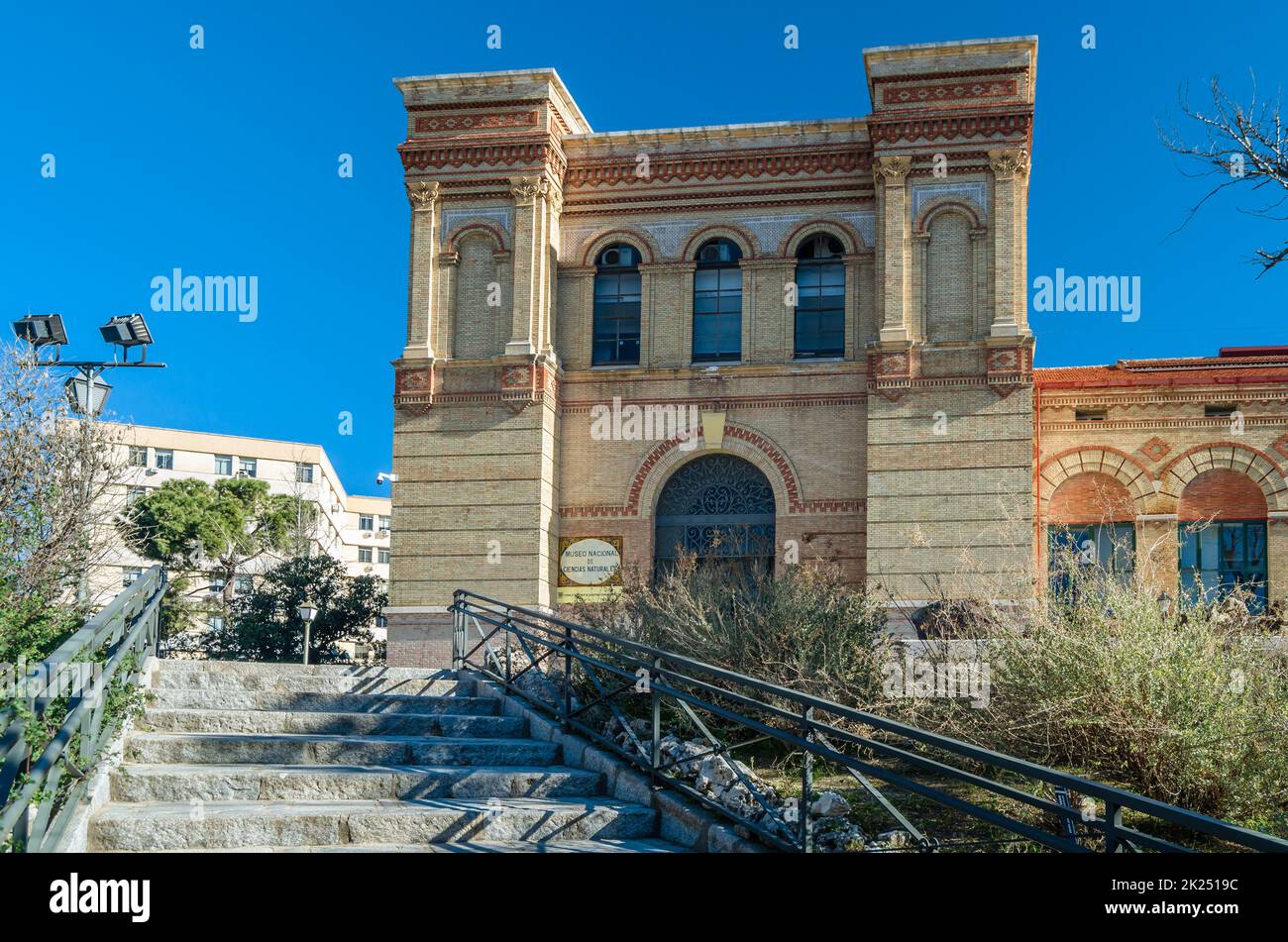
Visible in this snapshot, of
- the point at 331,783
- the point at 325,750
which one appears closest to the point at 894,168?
the point at 325,750

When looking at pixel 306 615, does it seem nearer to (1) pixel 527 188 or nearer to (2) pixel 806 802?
(1) pixel 527 188

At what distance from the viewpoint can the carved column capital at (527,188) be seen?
23.8 metres

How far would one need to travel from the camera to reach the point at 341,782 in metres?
9.15

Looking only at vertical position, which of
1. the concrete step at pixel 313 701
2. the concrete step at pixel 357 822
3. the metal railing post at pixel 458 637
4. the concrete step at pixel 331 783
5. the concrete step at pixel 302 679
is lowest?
the concrete step at pixel 357 822

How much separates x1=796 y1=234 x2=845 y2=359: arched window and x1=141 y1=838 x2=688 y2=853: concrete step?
16.2m

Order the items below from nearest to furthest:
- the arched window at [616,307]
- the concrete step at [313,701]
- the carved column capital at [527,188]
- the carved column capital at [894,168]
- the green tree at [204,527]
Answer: the concrete step at [313,701] → the carved column capital at [894,168] → the carved column capital at [527,188] → the arched window at [616,307] → the green tree at [204,527]

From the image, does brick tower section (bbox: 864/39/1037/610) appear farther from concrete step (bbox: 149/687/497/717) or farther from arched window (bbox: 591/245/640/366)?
concrete step (bbox: 149/687/497/717)

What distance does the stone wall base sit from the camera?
897 inches

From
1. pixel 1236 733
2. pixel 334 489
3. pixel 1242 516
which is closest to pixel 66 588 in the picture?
pixel 1236 733

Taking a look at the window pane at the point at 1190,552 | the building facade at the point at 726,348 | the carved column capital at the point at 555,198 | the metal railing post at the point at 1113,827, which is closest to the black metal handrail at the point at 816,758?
the metal railing post at the point at 1113,827

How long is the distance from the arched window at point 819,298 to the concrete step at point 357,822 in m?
15.7

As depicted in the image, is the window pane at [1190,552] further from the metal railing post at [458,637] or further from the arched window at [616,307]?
the metal railing post at [458,637]
